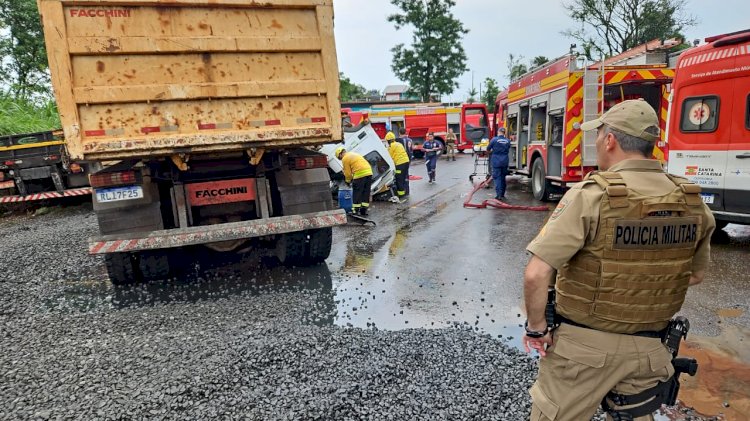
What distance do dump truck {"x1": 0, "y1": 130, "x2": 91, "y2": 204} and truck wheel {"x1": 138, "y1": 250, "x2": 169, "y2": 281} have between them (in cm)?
668

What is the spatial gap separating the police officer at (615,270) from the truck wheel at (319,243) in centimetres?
402

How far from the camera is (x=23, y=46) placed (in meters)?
19.6

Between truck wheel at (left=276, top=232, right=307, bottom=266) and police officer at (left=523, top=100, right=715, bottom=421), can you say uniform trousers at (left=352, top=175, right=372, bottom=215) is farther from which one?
police officer at (left=523, top=100, right=715, bottom=421)

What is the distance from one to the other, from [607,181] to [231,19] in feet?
13.3

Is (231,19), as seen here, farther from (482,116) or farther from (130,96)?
(482,116)

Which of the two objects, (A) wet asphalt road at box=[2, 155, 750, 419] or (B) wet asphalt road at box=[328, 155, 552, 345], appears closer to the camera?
(A) wet asphalt road at box=[2, 155, 750, 419]

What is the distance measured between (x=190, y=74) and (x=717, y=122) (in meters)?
6.32

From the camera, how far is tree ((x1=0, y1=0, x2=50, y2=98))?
752 inches

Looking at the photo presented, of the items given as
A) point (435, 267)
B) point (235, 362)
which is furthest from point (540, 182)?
point (235, 362)

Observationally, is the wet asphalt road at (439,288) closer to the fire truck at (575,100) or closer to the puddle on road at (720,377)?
the puddle on road at (720,377)

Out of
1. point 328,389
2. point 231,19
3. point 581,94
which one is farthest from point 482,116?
point 328,389

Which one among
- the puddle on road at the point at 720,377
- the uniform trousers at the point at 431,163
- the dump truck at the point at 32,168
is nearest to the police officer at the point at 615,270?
the puddle on road at the point at 720,377

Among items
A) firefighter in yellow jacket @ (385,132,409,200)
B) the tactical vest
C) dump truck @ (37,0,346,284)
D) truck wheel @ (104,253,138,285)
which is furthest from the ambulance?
truck wheel @ (104,253,138,285)

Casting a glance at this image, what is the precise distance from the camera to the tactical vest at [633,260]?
1.72m
